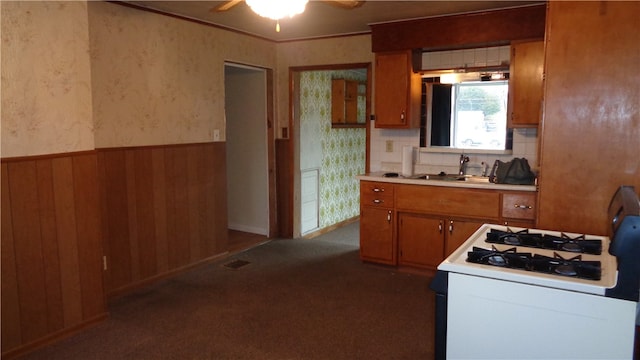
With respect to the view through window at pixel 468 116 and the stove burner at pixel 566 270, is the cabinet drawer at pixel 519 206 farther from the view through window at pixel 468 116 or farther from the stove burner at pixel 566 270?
the stove burner at pixel 566 270

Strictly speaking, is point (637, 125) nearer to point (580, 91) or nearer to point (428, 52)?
point (580, 91)

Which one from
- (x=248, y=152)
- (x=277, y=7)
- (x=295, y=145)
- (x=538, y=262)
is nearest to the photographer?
(x=538, y=262)

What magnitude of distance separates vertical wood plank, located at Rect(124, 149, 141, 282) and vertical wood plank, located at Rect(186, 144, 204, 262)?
1.95 ft

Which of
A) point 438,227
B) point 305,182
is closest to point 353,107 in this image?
point 305,182

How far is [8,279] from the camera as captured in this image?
2.76 m

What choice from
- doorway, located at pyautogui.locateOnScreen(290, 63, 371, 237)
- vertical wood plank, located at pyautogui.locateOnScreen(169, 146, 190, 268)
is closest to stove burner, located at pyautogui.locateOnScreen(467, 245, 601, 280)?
vertical wood plank, located at pyautogui.locateOnScreen(169, 146, 190, 268)

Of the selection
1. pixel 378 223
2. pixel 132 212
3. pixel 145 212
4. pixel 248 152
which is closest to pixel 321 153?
pixel 248 152

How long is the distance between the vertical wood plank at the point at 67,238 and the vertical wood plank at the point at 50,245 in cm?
3

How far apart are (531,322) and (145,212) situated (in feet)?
10.7

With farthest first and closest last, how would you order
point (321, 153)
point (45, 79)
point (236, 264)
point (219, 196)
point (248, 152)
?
point (321, 153), point (248, 152), point (219, 196), point (236, 264), point (45, 79)

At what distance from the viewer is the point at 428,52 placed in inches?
184

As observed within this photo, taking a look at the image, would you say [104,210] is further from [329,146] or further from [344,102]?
[344,102]

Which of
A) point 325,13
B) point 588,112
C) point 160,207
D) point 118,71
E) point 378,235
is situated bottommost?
point 378,235

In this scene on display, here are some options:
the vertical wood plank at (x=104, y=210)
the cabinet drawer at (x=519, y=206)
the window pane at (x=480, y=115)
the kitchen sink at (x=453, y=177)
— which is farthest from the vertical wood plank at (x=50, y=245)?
the window pane at (x=480, y=115)
